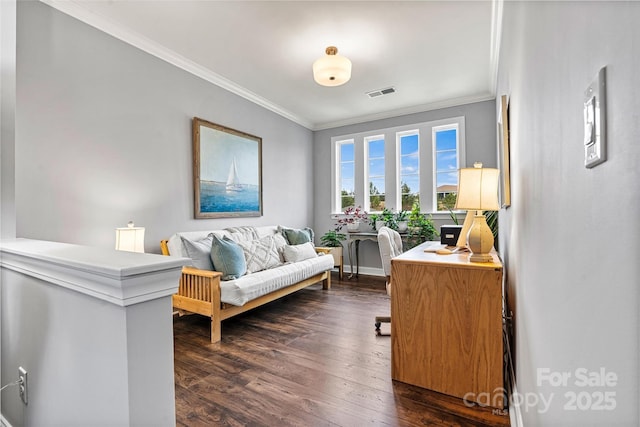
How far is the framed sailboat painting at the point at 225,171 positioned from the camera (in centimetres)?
346

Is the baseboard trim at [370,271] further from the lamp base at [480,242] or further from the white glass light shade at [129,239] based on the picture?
the white glass light shade at [129,239]

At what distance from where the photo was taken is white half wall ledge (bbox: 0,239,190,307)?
77 centimetres

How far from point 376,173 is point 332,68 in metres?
2.70

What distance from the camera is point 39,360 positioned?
3.89 feet

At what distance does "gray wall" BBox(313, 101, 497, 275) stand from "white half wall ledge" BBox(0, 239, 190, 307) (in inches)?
172

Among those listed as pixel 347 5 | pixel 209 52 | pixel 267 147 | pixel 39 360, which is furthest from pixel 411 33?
pixel 39 360

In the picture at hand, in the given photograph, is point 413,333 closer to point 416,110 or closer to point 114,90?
point 114,90

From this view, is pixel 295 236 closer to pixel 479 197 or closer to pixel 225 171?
pixel 225 171

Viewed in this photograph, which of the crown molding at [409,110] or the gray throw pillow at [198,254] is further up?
the crown molding at [409,110]

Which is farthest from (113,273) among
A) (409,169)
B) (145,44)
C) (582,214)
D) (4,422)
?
(409,169)

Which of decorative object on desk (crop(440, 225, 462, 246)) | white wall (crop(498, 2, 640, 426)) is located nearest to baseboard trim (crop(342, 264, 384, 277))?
decorative object on desk (crop(440, 225, 462, 246))

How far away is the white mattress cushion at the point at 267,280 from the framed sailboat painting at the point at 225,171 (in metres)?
1.05

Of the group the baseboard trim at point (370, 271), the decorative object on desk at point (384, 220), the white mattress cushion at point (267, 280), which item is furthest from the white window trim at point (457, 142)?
the white mattress cushion at point (267, 280)

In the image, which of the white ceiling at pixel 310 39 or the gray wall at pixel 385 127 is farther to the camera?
the gray wall at pixel 385 127
